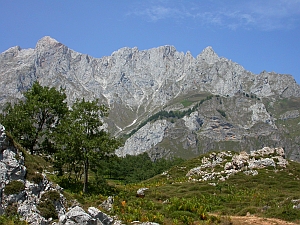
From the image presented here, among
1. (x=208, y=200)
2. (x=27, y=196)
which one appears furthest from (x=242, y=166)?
(x=27, y=196)

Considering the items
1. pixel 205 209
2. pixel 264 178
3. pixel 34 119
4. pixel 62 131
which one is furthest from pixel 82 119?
pixel 264 178

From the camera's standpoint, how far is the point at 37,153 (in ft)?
149

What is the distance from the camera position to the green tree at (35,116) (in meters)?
41.6

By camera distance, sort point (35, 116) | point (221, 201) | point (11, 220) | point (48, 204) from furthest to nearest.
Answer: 1. point (35, 116)
2. point (221, 201)
3. point (48, 204)
4. point (11, 220)

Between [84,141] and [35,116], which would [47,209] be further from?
[35,116]

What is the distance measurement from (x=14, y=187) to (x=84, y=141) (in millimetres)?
16061

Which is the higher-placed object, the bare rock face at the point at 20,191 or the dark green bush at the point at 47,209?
the bare rock face at the point at 20,191

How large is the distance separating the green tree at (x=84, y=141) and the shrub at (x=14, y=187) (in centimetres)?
1449

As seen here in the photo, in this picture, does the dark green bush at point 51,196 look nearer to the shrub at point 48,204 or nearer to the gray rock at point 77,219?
the shrub at point 48,204

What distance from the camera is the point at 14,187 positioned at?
19.9 metres

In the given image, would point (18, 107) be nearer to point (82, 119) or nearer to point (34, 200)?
point (82, 119)

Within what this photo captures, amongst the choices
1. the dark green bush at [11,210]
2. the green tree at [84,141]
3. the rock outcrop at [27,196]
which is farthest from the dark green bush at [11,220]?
Result: the green tree at [84,141]

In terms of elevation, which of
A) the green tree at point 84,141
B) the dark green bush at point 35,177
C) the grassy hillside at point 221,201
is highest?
the green tree at point 84,141

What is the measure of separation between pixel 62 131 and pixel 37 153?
373 inches
